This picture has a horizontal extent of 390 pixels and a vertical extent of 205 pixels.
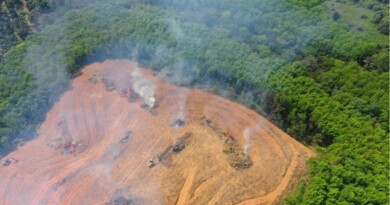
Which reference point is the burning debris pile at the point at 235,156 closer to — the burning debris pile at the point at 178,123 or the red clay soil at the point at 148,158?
the red clay soil at the point at 148,158

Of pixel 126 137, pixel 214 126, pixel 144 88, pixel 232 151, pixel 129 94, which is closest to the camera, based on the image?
pixel 232 151

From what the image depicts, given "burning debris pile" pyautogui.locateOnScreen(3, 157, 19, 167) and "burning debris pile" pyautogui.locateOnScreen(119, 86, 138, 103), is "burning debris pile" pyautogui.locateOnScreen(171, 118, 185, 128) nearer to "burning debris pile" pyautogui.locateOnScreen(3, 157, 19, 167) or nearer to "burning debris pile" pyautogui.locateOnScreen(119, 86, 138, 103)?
"burning debris pile" pyautogui.locateOnScreen(119, 86, 138, 103)

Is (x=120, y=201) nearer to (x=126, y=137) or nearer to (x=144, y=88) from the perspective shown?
(x=126, y=137)

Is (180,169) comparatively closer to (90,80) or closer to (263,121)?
(263,121)

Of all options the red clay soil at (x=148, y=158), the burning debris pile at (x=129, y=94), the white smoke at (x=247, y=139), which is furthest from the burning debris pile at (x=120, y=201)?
the burning debris pile at (x=129, y=94)

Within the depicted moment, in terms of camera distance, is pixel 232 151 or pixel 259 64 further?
pixel 259 64

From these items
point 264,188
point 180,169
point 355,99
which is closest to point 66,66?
point 180,169

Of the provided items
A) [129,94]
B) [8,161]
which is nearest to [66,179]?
[8,161]
